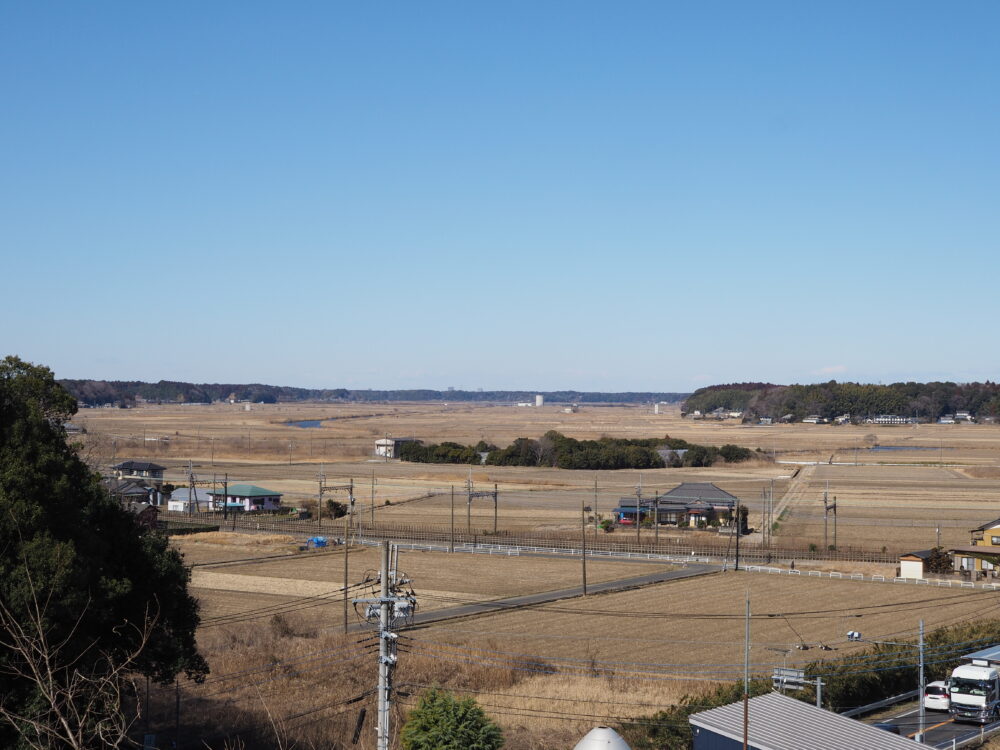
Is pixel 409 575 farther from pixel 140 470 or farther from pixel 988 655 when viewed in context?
pixel 140 470

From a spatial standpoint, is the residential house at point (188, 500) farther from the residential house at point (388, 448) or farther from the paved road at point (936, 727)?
the paved road at point (936, 727)

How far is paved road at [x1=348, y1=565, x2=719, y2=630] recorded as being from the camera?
3669 cm

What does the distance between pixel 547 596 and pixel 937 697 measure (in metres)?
20.0

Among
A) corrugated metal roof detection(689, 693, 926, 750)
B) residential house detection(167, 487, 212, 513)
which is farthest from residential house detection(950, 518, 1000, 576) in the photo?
residential house detection(167, 487, 212, 513)

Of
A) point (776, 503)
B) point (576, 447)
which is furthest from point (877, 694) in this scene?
point (576, 447)

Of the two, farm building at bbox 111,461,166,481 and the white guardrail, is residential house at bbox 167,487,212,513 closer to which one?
farm building at bbox 111,461,166,481

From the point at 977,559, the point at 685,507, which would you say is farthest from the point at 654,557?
the point at 685,507

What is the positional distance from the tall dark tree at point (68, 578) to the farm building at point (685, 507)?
4834 cm

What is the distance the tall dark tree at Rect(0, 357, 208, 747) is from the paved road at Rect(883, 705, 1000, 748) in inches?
583

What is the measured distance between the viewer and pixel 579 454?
107 metres

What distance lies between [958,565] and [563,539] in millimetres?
20748

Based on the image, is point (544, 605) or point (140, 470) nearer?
point (544, 605)

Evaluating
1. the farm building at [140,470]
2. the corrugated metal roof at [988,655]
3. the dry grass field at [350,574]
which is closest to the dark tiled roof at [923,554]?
the dry grass field at [350,574]

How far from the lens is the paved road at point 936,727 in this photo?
21531 mm
